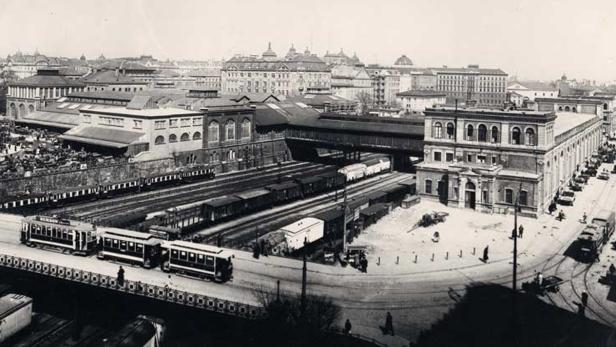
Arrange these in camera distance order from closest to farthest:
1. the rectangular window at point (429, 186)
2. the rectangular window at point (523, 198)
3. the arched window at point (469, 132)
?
the rectangular window at point (523, 198)
the arched window at point (469, 132)
the rectangular window at point (429, 186)

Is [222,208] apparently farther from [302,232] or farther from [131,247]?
[131,247]

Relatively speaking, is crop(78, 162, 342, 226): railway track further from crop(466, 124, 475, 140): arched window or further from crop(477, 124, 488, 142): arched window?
crop(477, 124, 488, 142): arched window

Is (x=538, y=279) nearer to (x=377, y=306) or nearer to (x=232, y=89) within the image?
(x=377, y=306)

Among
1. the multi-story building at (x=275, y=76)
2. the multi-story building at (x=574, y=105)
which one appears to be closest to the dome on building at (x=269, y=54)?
the multi-story building at (x=275, y=76)

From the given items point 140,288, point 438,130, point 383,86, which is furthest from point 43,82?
point 383,86

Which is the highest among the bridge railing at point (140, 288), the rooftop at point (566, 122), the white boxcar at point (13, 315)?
the rooftop at point (566, 122)

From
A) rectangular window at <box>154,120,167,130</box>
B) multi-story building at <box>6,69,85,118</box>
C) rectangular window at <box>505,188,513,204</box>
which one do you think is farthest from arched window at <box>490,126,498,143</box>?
multi-story building at <box>6,69,85,118</box>

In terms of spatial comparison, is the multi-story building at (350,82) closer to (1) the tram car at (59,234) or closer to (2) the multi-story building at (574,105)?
(2) the multi-story building at (574,105)
